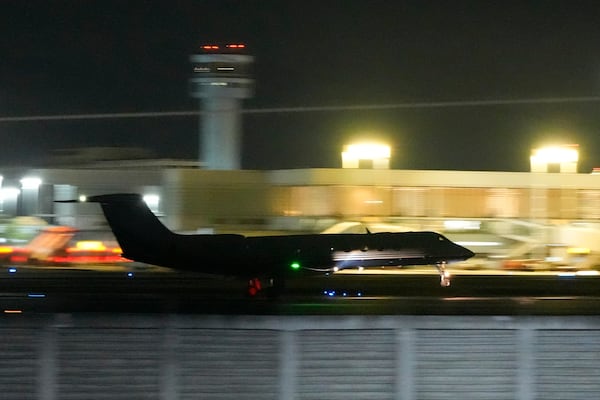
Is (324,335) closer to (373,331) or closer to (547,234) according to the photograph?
(373,331)

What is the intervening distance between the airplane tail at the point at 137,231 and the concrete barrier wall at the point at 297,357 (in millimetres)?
13527

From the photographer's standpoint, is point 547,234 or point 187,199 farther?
point 187,199

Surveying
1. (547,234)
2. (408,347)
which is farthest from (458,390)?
(547,234)

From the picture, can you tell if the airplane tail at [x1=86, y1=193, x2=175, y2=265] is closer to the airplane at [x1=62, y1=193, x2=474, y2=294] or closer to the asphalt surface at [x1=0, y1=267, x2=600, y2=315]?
the airplane at [x1=62, y1=193, x2=474, y2=294]

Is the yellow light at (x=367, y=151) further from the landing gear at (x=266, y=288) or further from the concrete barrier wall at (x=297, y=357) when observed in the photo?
the concrete barrier wall at (x=297, y=357)

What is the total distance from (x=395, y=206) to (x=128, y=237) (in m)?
31.5

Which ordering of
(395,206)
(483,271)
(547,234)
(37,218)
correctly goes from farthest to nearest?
1. (37,218)
2. (395,206)
3. (547,234)
4. (483,271)

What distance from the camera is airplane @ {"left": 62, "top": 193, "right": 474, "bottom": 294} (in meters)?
27.9

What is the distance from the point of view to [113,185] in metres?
64.8

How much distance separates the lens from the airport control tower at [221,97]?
8489cm

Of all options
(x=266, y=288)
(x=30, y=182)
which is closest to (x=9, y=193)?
(x=30, y=182)

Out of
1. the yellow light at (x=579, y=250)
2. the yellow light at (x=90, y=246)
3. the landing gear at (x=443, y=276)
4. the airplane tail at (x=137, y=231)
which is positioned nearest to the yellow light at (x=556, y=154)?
the yellow light at (x=579, y=250)

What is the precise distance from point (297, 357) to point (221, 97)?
247ft

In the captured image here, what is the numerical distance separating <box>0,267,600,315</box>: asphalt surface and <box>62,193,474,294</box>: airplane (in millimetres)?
848
